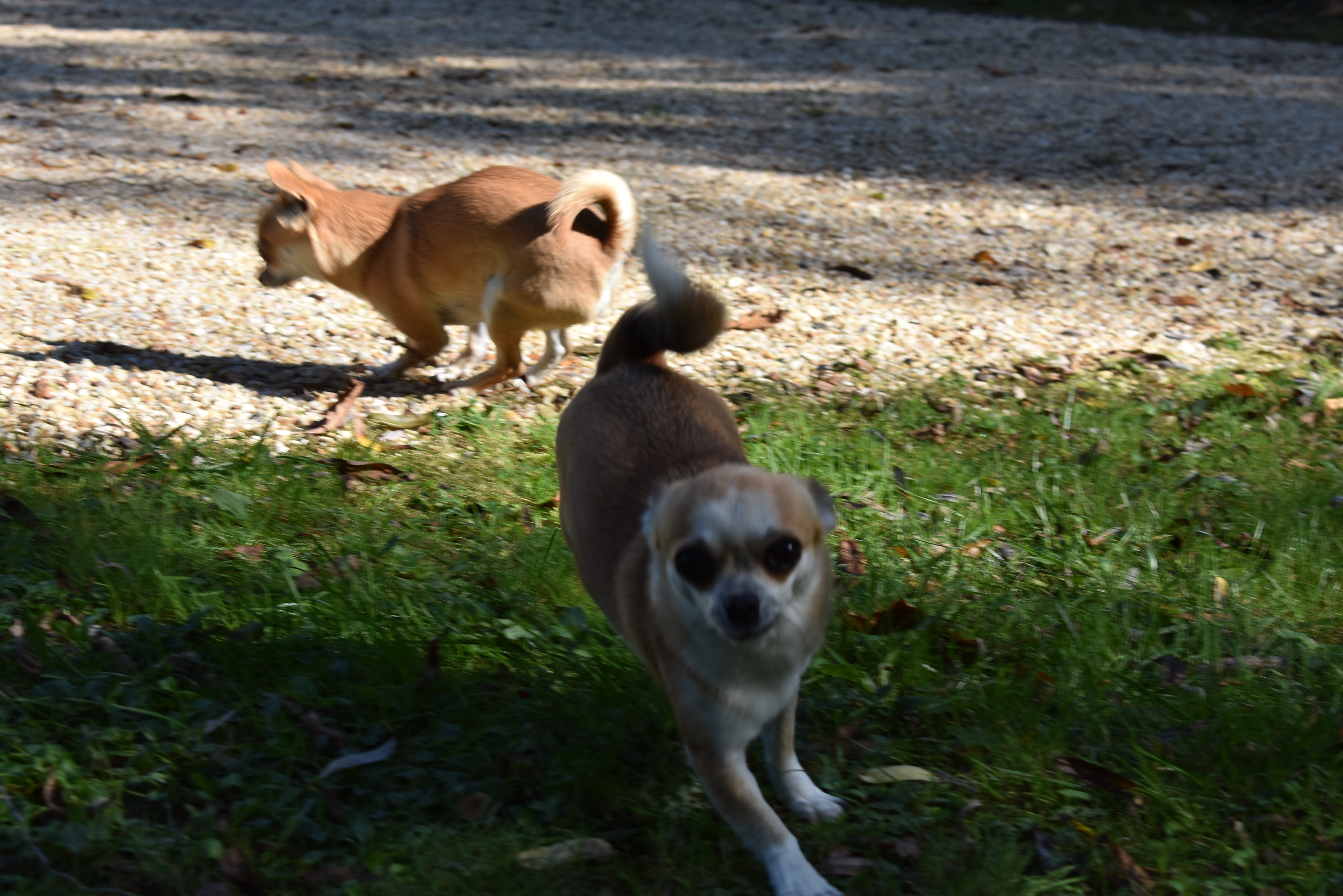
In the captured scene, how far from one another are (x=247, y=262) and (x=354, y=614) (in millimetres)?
3236

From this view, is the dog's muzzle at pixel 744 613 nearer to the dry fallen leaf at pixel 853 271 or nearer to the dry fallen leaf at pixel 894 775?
the dry fallen leaf at pixel 894 775

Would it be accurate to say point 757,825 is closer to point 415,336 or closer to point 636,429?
point 636,429

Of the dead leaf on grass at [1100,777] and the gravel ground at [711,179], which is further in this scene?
the gravel ground at [711,179]

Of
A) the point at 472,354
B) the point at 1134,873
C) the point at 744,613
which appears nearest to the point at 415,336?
the point at 472,354

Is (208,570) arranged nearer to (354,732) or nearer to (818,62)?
(354,732)

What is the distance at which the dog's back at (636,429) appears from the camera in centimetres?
265

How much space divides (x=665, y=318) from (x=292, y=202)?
7.53 ft

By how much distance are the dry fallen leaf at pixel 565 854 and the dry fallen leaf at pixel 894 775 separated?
0.65 m

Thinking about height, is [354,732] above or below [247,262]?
below

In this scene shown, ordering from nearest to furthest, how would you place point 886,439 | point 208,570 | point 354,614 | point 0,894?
point 0,894 → point 354,614 → point 208,570 → point 886,439

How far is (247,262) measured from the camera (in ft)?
18.3

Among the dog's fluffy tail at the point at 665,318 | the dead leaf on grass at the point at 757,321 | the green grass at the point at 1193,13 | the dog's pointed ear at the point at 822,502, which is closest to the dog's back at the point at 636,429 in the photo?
the dog's fluffy tail at the point at 665,318

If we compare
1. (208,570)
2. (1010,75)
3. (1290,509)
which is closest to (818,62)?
(1010,75)

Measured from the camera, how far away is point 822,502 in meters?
2.42
